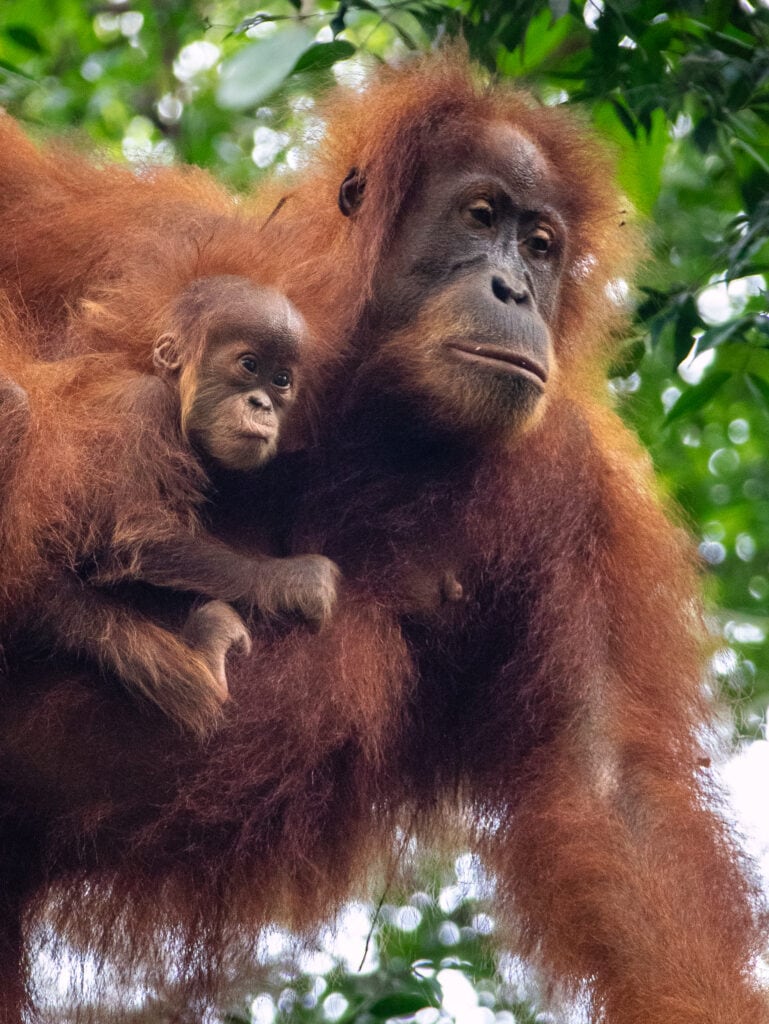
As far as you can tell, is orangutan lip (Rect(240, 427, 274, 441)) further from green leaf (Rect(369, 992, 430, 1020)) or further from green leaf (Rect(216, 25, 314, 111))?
green leaf (Rect(369, 992, 430, 1020))

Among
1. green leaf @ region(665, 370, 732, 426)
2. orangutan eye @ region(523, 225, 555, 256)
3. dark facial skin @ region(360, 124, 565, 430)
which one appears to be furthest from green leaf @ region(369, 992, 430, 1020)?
orangutan eye @ region(523, 225, 555, 256)

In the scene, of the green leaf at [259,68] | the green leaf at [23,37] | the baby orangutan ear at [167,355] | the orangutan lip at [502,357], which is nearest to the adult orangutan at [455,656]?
the orangutan lip at [502,357]

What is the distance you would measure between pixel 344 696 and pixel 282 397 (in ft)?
2.17

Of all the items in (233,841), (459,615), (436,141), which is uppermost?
(436,141)

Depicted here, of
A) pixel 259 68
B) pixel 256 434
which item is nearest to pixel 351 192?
pixel 256 434

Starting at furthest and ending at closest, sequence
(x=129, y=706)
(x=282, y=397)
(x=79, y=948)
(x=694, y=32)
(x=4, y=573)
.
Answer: (x=694, y=32) → (x=79, y=948) → (x=282, y=397) → (x=129, y=706) → (x=4, y=573)

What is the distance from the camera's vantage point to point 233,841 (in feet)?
10.6

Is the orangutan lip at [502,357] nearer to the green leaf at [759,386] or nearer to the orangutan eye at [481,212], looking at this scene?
the orangutan eye at [481,212]

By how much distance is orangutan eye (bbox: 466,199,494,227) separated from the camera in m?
3.44

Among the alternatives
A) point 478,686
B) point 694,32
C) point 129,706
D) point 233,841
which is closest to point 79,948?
point 233,841

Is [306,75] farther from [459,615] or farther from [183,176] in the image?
[459,615]

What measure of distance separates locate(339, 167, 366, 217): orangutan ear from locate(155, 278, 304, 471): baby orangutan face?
1.82ft

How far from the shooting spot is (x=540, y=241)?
138 inches

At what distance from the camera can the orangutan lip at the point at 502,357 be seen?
3195 mm
